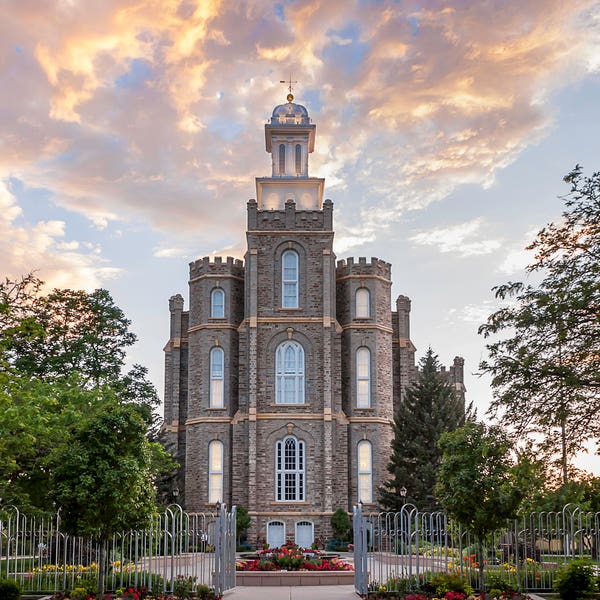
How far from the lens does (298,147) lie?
53219 mm

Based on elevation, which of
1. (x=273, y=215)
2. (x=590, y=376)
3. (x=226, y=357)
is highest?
(x=273, y=215)

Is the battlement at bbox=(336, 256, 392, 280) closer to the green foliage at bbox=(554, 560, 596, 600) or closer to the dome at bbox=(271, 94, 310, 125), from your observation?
the dome at bbox=(271, 94, 310, 125)

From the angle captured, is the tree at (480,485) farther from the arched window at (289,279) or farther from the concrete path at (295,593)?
the arched window at (289,279)

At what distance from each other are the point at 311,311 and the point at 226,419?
22.5 ft

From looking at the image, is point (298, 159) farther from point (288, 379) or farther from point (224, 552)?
point (224, 552)

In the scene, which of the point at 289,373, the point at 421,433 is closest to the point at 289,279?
the point at 289,373

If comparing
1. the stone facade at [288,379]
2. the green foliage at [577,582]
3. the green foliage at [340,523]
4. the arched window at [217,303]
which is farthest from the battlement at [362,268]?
the green foliage at [577,582]

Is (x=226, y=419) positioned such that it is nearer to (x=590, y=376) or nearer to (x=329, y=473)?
(x=329, y=473)

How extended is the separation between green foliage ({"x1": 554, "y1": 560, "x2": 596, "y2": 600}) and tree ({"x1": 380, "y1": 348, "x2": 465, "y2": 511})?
1990cm

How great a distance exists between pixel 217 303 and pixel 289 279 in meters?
4.16

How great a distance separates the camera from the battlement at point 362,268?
4681 cm

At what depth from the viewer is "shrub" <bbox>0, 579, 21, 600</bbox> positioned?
19.1 metres

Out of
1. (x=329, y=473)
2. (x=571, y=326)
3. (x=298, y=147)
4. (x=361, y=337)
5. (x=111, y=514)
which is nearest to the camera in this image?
(x=571, y=326)

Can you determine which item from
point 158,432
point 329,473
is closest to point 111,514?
point 329,473
